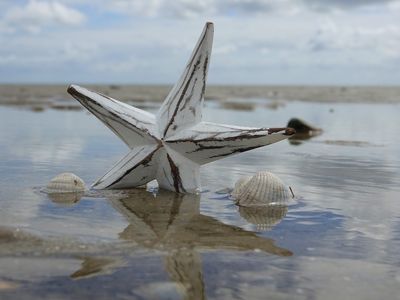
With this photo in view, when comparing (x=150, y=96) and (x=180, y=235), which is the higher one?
(x=150, y=96)

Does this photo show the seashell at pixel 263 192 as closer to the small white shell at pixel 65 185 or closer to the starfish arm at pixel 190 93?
the starfish arm at pixel 190 93

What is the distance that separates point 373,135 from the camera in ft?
50.9

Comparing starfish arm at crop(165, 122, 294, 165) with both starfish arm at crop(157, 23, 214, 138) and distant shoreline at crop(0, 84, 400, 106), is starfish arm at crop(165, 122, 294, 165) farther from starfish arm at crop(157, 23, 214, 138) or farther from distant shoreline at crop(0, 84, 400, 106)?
distant shoreline at crop(0, 84, 400, 106)

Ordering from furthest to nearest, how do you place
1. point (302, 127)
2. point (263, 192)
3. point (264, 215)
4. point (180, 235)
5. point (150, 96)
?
point (150, 96)
point (302, 127)
point (263, 192)
point (264, 215)
point (180, 235)

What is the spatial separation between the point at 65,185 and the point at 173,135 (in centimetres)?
142

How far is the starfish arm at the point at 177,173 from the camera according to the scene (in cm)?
705

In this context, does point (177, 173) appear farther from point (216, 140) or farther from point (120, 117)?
point (120, 117)

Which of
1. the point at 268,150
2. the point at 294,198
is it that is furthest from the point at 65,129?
the point at 294,198

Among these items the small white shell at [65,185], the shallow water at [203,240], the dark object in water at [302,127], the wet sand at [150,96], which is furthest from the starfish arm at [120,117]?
the wet sand at [150,96]

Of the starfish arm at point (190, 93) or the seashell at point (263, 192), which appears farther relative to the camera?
the starfish arm at point (190, 93)

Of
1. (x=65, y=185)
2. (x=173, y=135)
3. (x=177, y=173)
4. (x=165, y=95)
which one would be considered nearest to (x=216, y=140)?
(x=173, y=135)

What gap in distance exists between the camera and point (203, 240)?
5.01 meters

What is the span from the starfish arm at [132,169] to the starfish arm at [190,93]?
339 millimetres

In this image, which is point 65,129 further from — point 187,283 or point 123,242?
point 187,283
